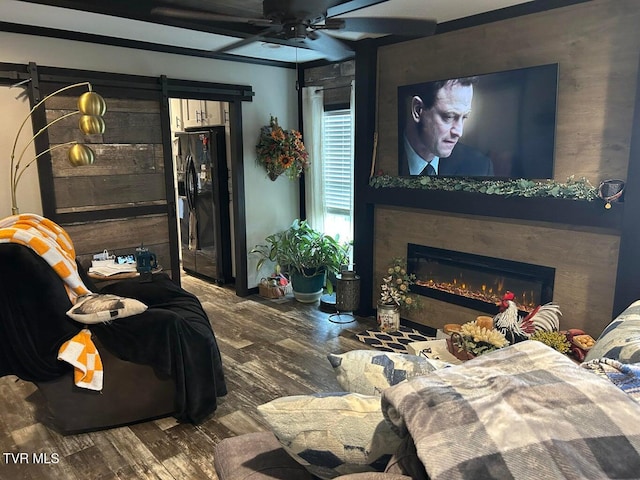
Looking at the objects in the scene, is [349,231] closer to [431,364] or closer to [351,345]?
[351,345]

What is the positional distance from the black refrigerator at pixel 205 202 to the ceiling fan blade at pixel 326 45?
2113 mm

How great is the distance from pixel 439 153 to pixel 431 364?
106 inches

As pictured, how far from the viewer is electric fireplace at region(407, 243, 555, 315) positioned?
10.8ft

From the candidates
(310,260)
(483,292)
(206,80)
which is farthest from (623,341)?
(206,80)

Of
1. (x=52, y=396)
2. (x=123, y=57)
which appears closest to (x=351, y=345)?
(x=52, y=396)

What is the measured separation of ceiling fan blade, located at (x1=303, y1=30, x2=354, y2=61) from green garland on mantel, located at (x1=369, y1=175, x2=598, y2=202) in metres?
1.09

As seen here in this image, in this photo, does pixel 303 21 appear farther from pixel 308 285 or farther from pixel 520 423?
pixel 308 285

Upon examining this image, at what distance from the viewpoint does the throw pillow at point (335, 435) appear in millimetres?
959

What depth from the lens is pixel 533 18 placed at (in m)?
3.05

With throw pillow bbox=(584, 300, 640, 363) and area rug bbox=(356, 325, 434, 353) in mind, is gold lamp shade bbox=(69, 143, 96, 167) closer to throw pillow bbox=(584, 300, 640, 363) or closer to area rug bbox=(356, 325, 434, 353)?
area rug bbox=(356, 325, 434, 353)

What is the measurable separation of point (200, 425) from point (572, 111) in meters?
2.94

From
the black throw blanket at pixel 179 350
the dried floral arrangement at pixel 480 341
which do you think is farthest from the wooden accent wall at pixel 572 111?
the black throw blanket at pixel 179 350

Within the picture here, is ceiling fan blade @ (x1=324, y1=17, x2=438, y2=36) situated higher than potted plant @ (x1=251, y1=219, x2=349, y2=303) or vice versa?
ceiling fan blade @ (x1=324, y1=17, x2=438, y2=36)

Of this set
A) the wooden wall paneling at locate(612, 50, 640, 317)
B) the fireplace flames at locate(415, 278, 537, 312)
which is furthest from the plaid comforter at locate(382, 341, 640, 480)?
the fireplace flames at locate(415, 278, 537, 312)
